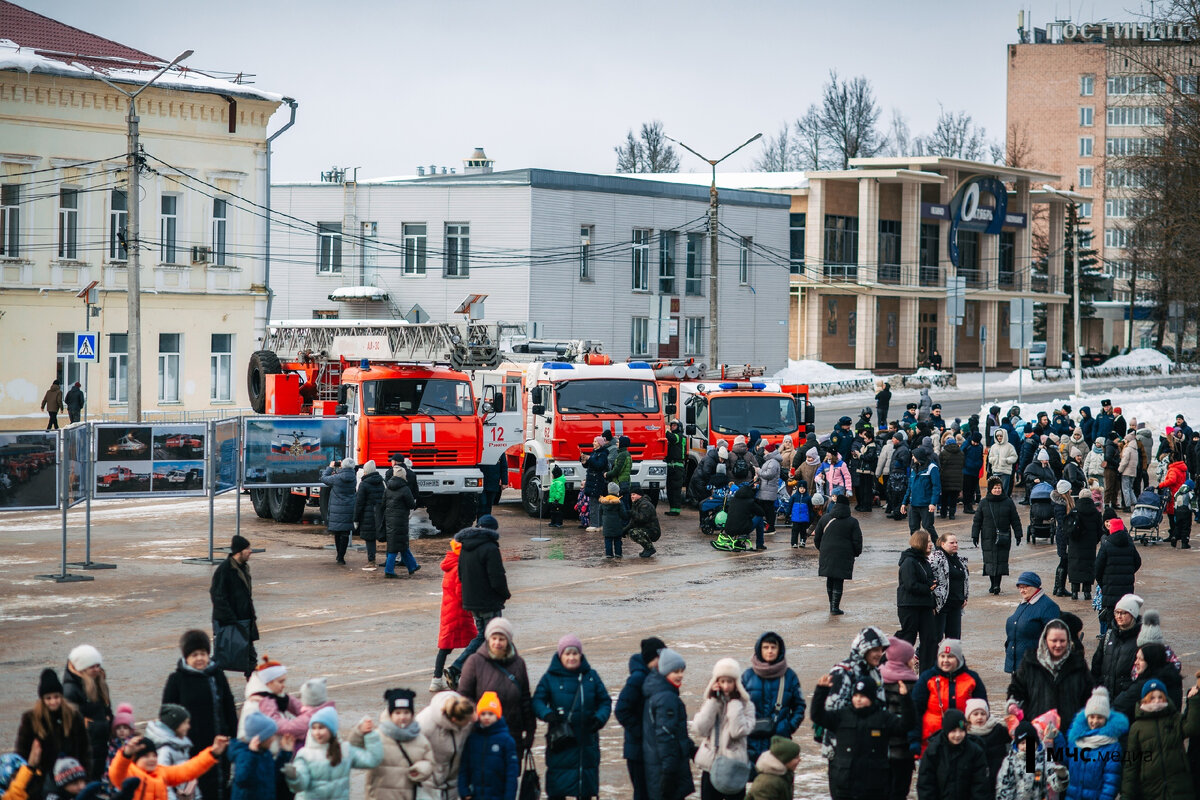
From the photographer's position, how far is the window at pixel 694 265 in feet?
185

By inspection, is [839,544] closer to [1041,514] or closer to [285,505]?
[1041,514]

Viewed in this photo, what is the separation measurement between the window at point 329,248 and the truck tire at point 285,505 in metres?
26.2

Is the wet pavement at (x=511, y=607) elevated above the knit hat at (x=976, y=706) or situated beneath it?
situated beneath

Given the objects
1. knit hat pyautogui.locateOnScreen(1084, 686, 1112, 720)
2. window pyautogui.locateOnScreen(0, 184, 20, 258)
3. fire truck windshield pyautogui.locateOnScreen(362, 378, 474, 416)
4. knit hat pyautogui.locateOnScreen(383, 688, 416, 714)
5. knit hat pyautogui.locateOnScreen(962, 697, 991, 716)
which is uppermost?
window pyautogui.locateOnScreen(0, 184, 20, 258)

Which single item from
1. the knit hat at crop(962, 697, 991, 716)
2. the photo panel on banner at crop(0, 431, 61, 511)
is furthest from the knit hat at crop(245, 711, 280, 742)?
the photo panel on banner at crop(0, 431, 61, 511)

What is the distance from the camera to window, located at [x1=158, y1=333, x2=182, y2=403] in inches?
1608

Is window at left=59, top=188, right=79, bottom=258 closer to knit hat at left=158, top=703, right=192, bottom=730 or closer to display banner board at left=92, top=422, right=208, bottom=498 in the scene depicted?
display banner board at left=92, top=422, right=208, bottom=498

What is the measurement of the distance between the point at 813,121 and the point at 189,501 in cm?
7262

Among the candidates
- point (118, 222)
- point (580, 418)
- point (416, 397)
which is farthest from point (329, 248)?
point (416, 397)

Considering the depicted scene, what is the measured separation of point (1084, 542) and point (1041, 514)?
5368 millimetres

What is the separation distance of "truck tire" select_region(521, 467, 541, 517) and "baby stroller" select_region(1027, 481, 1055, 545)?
8.34m

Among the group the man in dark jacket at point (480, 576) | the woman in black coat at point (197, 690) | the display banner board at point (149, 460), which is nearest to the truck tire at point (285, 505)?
the display banner board at point (149, 460)

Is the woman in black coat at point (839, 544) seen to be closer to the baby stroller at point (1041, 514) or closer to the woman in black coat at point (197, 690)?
the baby stroller at point (1041, 514)

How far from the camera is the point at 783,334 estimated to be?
60.6 meters
